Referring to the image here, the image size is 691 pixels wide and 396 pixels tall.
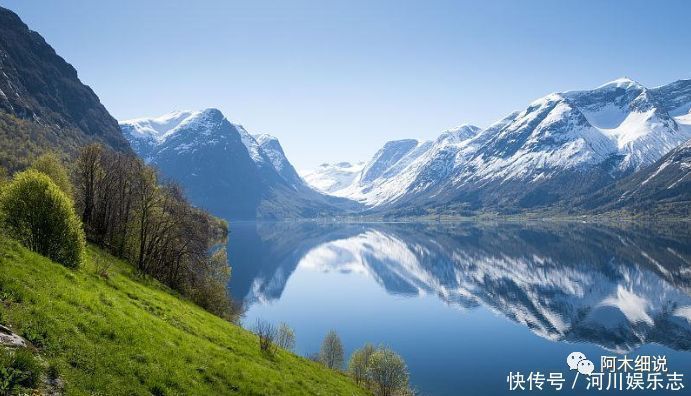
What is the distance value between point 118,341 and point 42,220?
14.9 metres

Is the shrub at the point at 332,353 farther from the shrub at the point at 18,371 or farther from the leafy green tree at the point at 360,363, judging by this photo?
the shrub at the point at 18,371

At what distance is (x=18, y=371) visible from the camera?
622 inches

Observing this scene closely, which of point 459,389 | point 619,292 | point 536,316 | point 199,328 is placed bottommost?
point 459,389

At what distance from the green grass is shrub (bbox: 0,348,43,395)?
3.75 feet

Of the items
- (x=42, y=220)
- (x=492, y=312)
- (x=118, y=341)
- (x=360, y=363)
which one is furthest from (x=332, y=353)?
(x=492, y=312)

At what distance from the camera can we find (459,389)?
65.5 metres

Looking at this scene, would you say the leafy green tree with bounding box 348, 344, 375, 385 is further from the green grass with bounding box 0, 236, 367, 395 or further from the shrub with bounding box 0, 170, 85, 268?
the shrub with bounding box 0, 170, 85, 268

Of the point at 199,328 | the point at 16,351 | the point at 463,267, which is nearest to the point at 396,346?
the point at 199,328

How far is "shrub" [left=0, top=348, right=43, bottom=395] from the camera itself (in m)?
15.2

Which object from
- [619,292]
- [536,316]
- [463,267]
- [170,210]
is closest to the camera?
[170,210]

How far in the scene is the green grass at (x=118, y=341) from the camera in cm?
1948

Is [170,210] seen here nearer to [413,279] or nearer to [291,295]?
[291,295]

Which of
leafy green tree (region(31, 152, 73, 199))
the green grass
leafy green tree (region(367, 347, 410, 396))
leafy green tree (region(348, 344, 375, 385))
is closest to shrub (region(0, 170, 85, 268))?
the green grass

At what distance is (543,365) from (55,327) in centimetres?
7649
